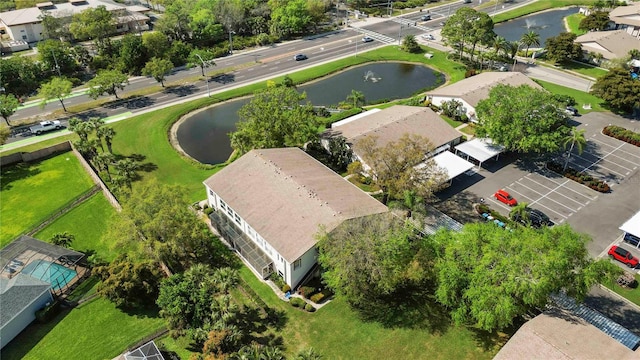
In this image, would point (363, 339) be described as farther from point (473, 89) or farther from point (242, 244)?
point (473, 89)

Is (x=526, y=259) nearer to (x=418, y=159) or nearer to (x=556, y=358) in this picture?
(x=556, y=358)

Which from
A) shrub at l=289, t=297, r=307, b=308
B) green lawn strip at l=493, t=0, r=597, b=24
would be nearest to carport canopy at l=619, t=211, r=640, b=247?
shrub at l=289, t=297, r=307, b=308

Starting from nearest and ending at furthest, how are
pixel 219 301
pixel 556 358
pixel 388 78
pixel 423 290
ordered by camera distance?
1. pixel 556 358
2. pixel 219 301
3. pixel 423 290
4. pixel 388 78

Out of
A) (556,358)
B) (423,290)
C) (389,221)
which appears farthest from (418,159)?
(556,358)

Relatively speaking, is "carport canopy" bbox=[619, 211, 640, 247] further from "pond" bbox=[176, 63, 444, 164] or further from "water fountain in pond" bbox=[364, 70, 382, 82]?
"water fountain in pond" bbox=[364, 70, 382, 82]

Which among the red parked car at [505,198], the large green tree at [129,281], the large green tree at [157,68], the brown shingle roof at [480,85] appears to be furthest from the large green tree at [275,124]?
the large green tree at [157,68]

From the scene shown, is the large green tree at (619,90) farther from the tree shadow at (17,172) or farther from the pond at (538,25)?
the tree shadow at (17,172)
